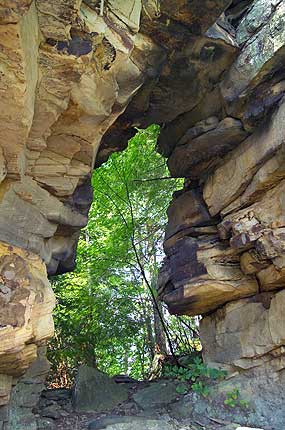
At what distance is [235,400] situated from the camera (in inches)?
243

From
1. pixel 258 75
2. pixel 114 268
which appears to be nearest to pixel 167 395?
pixel 114 268

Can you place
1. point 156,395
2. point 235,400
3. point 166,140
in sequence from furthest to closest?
point 166,140 < point 156,395 < point 235,400

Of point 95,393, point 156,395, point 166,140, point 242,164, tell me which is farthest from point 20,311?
point 166,140

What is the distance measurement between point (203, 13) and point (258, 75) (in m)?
1.42

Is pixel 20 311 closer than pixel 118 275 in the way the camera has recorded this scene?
Yes

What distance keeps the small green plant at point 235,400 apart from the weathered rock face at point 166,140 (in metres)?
0.44

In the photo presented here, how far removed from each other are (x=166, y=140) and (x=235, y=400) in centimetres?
511

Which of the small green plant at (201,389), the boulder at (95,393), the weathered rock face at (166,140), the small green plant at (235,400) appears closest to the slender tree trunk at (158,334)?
the boulder at (95,393)

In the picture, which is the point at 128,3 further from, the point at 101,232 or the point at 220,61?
the point at 101,232

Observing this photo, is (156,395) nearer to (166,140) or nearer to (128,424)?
(128,424)

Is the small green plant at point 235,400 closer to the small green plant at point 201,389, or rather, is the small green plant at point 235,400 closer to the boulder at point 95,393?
the small green plant at point 201,389

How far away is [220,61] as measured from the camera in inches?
254

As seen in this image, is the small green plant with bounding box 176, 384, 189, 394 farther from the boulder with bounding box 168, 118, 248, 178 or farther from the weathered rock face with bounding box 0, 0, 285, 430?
the boulder with bounding box 168, 118, 248, 178

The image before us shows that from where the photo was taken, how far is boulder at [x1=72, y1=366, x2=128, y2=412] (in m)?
6.82
